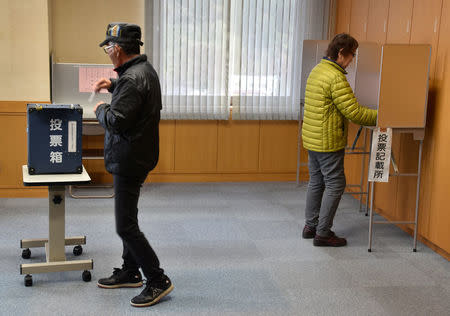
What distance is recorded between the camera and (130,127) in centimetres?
288

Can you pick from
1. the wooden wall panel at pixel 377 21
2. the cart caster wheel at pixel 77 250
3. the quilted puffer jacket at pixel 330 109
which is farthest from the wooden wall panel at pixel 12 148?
the wooden wall panel at pixel 377 21

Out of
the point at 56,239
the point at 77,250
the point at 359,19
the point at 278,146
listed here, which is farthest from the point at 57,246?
the point at 359,19

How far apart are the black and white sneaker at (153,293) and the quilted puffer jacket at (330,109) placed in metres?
1.63

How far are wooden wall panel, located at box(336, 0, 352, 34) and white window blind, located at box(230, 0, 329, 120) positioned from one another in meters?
0.15

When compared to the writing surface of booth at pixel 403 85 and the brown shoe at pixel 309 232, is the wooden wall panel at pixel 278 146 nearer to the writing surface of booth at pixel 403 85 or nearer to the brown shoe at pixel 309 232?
the brown shoe at pixel 309 232

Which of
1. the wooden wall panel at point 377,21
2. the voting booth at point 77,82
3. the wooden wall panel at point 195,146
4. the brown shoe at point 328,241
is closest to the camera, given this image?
the brown shoe at point 328,241

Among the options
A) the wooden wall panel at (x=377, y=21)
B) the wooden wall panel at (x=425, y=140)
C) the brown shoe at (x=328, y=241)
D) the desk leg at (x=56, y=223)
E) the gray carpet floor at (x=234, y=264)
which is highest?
the wooden wall panel at (x=377, y=21)

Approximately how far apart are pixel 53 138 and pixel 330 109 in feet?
6.51

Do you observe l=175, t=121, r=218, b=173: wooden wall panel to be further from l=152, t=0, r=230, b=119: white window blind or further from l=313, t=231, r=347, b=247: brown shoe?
l=313, t=231, r=347, b=247: brown shoe

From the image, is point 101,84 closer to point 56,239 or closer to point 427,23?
point 56,239

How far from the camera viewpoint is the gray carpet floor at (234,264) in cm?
318

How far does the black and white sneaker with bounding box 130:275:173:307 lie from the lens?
3.11 metres

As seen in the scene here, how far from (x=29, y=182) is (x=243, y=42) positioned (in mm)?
3626

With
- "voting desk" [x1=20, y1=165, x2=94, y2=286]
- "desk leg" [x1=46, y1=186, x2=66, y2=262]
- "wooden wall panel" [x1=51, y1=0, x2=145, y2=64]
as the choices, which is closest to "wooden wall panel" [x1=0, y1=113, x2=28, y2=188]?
"wooden wall panel" [x1=51, y1=0, x2=145, y2=64]
